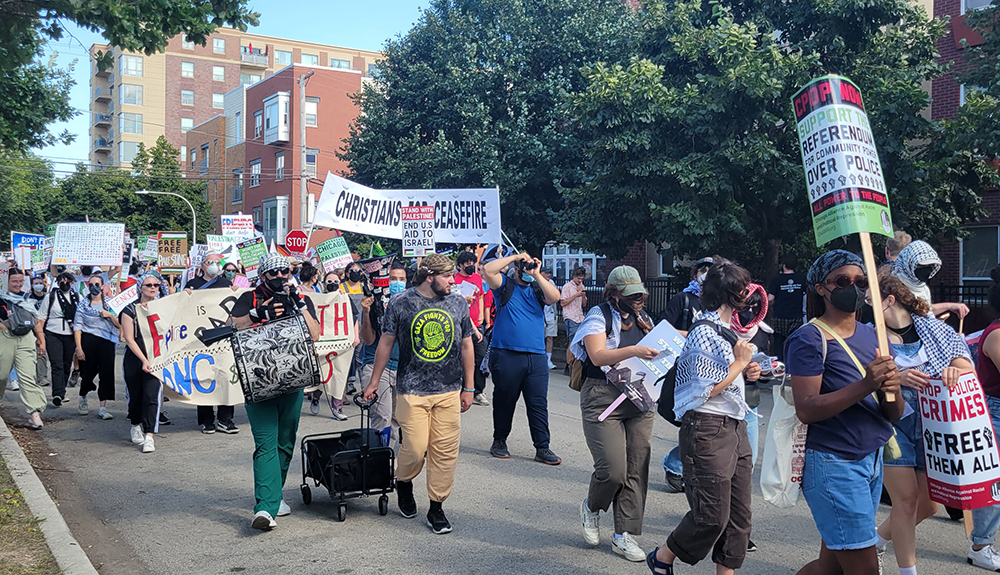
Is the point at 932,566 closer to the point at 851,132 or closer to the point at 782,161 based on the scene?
the point at 851,132

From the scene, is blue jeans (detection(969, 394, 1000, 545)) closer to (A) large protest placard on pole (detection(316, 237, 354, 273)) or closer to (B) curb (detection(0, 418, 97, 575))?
(B) curb (detection(0, 418, 97, 575))

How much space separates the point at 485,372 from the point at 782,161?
7263 millimetres

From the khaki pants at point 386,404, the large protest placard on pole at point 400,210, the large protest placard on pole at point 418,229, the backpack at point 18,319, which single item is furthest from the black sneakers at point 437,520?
the large protest placard on pole at point 400,210

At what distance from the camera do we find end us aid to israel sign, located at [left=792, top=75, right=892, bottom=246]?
4219 millimetres

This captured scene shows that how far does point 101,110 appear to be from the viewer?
293 feet

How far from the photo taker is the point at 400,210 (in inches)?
567

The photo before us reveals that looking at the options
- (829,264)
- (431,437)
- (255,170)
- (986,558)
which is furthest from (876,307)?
(255,170)

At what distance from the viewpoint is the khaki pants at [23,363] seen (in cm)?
973

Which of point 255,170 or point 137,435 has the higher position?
point 255,170

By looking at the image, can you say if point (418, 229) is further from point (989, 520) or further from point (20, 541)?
point (989, 520)

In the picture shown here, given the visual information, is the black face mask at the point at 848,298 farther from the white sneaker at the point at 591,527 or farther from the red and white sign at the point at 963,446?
the white sneaker at the point at 591,527

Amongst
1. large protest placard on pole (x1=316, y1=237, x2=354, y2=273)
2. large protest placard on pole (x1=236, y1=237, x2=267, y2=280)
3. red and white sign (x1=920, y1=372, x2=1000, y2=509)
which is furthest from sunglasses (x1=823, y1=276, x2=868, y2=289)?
large protest placard on pole (x1=236, y1=237, x2=267, y2=280)

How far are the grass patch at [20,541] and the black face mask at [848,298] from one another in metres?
4.43

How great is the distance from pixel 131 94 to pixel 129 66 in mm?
2655
